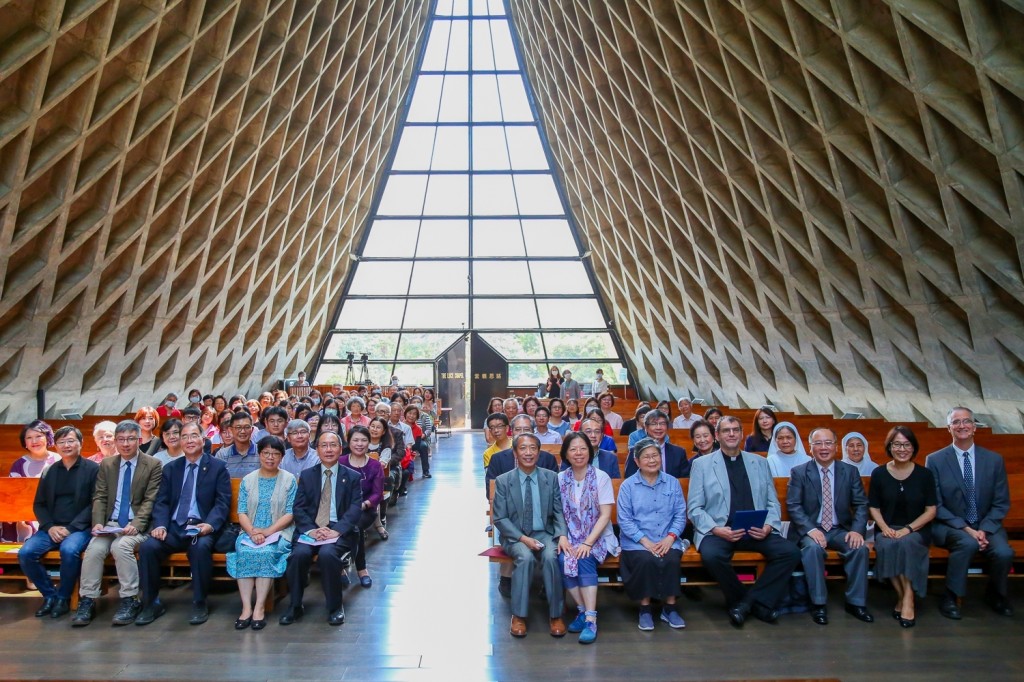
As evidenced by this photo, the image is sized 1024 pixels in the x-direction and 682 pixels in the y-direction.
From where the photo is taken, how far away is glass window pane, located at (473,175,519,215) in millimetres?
24109

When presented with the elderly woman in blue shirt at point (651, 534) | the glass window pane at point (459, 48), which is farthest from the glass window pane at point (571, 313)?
the elderly woman in blue shirt at point (651, 534)

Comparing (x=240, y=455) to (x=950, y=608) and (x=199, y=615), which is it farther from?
(x=950, y=608)

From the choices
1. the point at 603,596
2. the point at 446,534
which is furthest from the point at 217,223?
the point at 603,596

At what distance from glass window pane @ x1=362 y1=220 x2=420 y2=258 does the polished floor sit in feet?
61.2

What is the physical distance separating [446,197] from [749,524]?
65.6ft

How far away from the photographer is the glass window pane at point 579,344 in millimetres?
23406

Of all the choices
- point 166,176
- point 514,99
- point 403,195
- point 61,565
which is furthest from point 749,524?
point 514,99

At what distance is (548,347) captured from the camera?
23.4 metres

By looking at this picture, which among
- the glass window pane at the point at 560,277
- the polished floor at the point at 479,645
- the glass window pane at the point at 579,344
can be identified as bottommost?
the polished floor at the point at 479,645

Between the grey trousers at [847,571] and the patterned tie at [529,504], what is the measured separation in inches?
81.4

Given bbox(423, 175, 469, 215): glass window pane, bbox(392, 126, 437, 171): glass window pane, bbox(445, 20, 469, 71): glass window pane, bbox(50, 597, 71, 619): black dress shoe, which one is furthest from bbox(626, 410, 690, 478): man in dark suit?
bbox(445, 20, 469, 71): glass window pane

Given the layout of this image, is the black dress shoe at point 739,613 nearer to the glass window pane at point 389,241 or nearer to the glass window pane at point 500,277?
the glass window pane at point 500,277

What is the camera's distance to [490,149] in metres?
24.2

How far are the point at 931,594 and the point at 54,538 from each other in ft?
23.0
